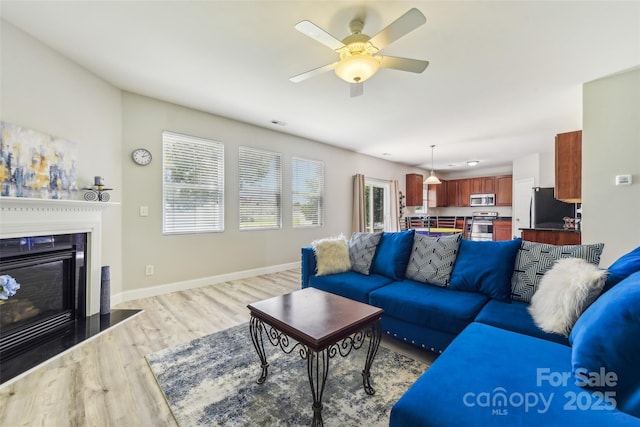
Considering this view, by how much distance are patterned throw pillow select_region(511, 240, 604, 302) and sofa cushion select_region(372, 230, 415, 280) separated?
87 centimetres

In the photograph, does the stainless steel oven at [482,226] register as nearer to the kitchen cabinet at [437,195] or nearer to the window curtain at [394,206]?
the kitchen cabinet at [437,195]

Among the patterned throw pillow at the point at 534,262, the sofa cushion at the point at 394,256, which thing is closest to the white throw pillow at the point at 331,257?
the sofa cushion at the point at 394,256

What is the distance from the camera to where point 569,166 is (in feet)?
11.1

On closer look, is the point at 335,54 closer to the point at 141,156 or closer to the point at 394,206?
the point at 141,156

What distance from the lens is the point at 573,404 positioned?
2.96 feet

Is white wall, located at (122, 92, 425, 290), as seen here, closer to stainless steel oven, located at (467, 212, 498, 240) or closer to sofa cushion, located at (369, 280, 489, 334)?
sofa cushion, located at (369, 280, 489, 334)

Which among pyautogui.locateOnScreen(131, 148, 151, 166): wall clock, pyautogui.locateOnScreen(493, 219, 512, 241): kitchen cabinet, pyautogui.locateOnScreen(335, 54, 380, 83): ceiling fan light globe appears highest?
pyautogui.locateOnScreen(335, 54, 380, 83): ceiling fan light globe

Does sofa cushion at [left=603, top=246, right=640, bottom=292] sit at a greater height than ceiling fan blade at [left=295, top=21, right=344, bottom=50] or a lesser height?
lesser

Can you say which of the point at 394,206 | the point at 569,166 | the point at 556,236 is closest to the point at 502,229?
the point at 394,206

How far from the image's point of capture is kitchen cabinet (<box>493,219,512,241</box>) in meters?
7.25

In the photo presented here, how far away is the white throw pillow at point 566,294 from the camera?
1337mm

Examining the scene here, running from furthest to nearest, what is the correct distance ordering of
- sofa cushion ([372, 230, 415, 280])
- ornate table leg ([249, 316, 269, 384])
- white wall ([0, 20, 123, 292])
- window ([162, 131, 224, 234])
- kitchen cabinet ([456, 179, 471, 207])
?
kitchen cabinet ([456, 179, 471, 207])
window ([162, 131, 224, 234])
sofa cushion ([372, 230, 415, 280])
white wall ([0, 20, 123, 292])
ornate table leg ([249, 316, 269, 384])

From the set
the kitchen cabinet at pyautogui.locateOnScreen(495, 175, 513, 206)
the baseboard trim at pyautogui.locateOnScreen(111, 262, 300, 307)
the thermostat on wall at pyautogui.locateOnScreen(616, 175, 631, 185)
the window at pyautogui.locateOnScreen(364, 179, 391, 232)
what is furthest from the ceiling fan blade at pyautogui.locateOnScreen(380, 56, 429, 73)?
the kitchen cabinet at pyautogui.locateOnScreen(495, 175, 513, 206)

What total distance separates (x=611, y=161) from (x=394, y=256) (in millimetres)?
2695
